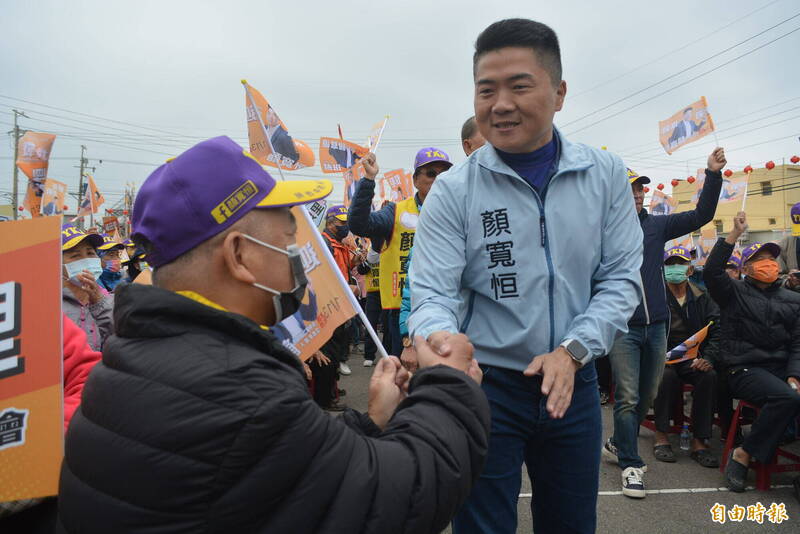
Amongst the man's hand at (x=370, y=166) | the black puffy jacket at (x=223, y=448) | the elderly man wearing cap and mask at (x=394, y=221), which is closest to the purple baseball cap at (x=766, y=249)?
the elderly man wearing cap and mask at (x=394, y=221)

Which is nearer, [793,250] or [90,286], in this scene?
[90,286]

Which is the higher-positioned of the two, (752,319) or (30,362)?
(30,362)

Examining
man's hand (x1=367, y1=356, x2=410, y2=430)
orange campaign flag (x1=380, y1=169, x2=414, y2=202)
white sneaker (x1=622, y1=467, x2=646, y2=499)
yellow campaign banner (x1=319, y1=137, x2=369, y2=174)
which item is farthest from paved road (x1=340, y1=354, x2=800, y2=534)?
orange campaign flag (x1=380, y1=169, x2=414, y2=202)

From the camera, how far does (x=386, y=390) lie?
1.46 m

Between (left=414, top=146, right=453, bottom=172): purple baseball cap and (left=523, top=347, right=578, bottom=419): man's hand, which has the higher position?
(left=414, top=146, right=453, bottom=172): purple baseball cap

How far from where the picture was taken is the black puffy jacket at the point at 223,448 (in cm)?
97

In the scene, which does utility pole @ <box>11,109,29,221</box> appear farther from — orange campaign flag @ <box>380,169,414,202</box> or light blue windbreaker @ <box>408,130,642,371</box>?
light blue windbreaker @ <box>408,130,642,371</box>

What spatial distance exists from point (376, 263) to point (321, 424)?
18.5 feet

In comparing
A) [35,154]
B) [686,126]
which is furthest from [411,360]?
[35,154]

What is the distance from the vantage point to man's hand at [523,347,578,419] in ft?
5.24

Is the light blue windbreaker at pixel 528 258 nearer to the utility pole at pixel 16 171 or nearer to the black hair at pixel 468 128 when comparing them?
the black hair at pixel 468 128

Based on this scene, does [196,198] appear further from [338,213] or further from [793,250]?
[793,250]

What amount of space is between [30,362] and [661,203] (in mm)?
10583

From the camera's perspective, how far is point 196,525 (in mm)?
973
